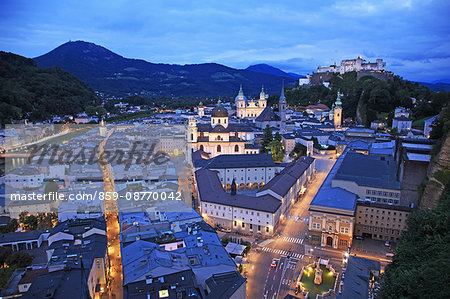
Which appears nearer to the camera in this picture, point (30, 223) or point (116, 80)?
point (30, 223)

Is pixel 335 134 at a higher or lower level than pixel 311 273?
higher

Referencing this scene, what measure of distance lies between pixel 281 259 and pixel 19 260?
14889 millimetres

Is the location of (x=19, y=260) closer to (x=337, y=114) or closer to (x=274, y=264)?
(x=274, y=264)

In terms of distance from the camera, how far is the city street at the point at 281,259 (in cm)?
1598

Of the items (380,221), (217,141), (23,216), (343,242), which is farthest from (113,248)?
(217,141)

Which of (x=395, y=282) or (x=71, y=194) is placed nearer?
(x=395, y=282)

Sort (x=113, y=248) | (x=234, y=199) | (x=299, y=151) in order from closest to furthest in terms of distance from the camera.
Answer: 1. (x=113, y=248)
2. (x=234, y=199)
3. (x=299, y=151)

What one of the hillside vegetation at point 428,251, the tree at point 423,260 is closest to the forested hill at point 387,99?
the hillside vegetation at point 428,251

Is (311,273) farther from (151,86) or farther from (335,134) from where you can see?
(151,86)

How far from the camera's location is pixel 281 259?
18625mm

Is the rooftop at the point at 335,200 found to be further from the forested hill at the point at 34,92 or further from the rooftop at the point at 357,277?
the forested hill at the point at 34,92

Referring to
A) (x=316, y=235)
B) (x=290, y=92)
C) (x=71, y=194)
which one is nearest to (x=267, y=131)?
(x=316, y=235)

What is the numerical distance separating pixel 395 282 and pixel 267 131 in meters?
32.5

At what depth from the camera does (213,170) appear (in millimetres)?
29719
